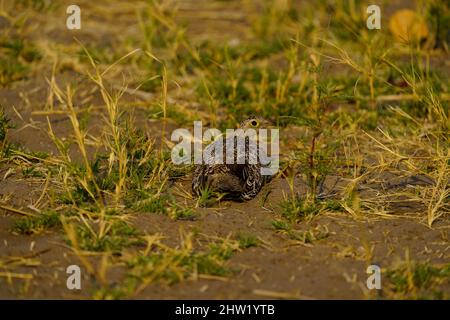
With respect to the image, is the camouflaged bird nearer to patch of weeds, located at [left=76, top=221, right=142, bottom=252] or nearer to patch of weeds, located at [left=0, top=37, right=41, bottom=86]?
patch of weeds, located at [left=76, top=221, right=142, bottom=252]

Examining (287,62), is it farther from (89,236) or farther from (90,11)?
(89,236)

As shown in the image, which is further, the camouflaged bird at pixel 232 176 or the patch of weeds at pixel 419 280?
the camouflaged bird at pixel 232 176

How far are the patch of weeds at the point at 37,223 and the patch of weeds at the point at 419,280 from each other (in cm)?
205

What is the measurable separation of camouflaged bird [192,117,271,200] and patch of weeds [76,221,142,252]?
700 millimetres

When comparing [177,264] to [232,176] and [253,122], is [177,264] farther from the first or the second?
[253,122]

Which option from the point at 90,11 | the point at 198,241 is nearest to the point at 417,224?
the point at 198,241

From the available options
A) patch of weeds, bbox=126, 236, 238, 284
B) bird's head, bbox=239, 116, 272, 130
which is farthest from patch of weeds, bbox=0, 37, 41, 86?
patch of weeds, bbox=126, 236, 238, 284

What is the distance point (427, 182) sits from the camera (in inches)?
237

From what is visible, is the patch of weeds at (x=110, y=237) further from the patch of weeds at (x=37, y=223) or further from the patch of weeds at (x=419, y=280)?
the patch of weeds at (x=419, y=280)

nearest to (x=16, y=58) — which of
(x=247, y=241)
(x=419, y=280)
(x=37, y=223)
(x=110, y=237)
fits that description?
(x=37, y=223)

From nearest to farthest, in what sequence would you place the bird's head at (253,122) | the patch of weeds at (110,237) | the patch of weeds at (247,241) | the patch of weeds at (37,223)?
the patch of weeds at (110,237) → the patch of weeds at (247,241) → the patch of weeds at (37,223) → the bird's head at (253,122)

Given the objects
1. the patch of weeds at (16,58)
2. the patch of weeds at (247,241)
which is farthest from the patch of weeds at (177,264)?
the patch of weeds at (16,58)

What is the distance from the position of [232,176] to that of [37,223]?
133 cm

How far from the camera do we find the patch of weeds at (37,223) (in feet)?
16.9
